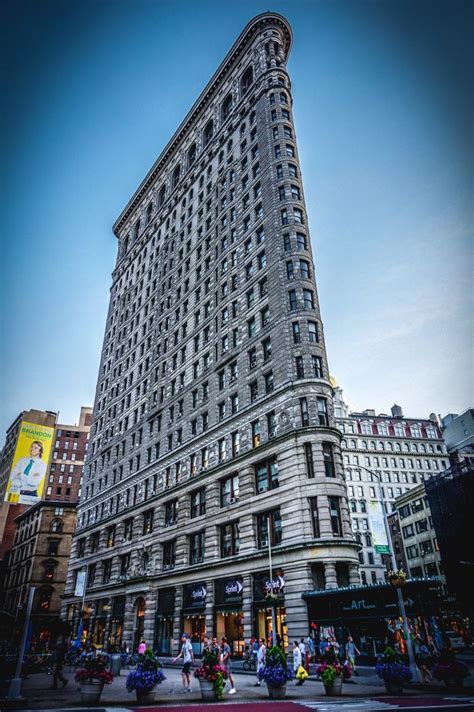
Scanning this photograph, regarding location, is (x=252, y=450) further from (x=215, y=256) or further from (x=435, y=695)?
(x=215, y=256)

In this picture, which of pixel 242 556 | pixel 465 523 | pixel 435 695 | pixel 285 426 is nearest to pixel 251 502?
pixel 242 556

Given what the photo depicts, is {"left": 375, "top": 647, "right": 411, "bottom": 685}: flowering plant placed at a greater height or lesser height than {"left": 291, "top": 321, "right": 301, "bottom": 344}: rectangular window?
lesser

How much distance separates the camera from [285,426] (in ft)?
117

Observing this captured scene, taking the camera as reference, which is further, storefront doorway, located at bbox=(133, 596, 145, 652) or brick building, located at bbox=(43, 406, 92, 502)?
brick building, located at bbox=(43, 406, 92, 502)

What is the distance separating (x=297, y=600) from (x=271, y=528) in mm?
5754

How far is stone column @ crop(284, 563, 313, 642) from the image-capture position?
28.9 metres

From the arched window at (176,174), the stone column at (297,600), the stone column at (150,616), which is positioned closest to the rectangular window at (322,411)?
the stone column at (297,600)

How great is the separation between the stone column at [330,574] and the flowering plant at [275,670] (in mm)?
12639

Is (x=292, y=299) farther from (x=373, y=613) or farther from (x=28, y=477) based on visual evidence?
(x=28, y=477)

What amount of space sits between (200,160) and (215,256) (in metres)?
22.0

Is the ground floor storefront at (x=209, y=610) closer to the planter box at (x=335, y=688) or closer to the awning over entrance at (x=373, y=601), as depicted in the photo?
the awning over entrance at (x=373, y=601)

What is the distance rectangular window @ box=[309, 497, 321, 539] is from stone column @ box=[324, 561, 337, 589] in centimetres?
178

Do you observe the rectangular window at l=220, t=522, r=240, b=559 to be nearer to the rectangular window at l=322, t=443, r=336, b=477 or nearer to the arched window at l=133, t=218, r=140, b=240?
the rectangular window at l=322, t=443, r=336, b=477

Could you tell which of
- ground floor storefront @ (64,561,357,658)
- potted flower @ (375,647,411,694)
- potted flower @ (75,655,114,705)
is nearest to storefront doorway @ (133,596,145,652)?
ground floor storefront @ (64,561,357,658)
